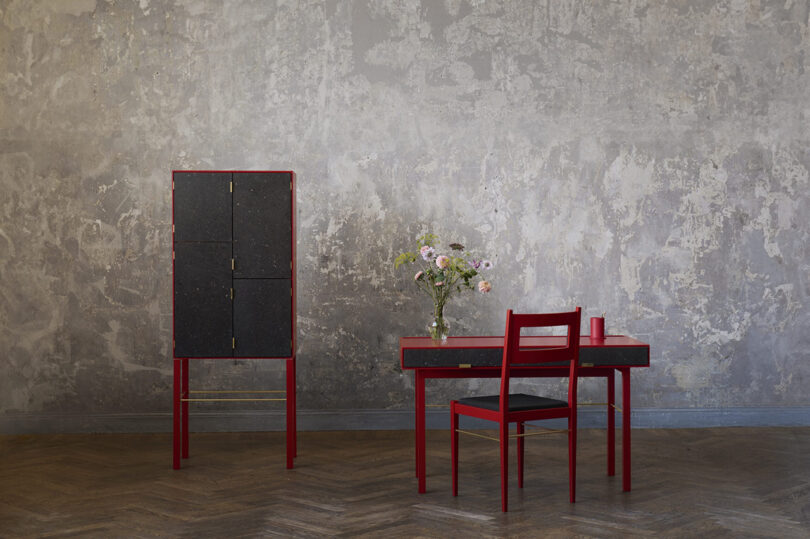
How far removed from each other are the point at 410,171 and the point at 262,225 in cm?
141

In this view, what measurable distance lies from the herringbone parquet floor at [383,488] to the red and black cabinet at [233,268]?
773 mm

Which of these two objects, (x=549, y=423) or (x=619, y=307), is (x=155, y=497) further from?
(x=619, y=307)

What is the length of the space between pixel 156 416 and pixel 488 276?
2.64 m

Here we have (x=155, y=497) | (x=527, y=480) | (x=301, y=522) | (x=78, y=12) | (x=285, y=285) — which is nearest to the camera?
(x=301, y=522)

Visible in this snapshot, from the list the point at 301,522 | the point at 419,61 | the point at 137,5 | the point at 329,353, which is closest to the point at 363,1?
the point at 419,61

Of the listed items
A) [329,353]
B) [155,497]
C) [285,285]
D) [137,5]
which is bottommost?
[155,497]

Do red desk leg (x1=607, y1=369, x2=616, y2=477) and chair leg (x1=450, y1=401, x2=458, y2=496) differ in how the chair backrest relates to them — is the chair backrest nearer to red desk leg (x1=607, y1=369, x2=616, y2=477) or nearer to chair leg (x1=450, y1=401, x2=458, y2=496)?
chair leg (x1=450, y1=401, x2=458, y2=496)

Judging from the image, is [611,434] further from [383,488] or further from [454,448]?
[383,488]

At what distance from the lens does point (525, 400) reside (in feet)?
13.4

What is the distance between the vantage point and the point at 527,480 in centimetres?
438

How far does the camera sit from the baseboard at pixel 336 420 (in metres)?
5.63

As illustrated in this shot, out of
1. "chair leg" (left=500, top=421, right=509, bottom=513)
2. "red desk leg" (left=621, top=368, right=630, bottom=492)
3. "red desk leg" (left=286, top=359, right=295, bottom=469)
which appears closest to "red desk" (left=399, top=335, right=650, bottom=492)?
"red desk leg" (left=621, top=368, right=630, bottom=492)

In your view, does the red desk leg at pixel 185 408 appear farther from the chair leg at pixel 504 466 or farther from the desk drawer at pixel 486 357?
the chair leg at pixel 504 466

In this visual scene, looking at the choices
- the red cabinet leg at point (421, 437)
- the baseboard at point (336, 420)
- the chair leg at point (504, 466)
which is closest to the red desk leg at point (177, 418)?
the baseboard at point (336, 420)
